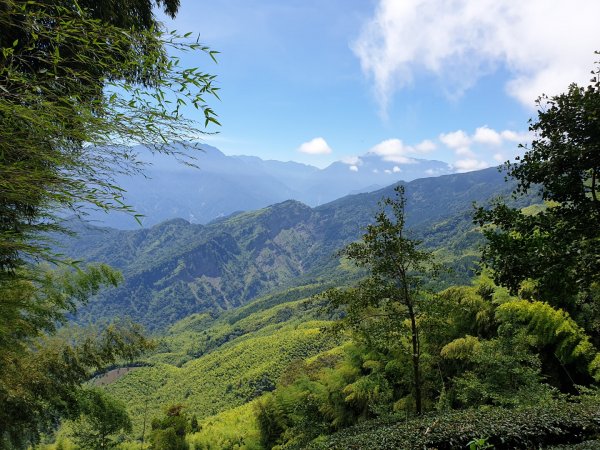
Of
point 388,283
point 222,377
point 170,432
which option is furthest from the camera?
point 222,377

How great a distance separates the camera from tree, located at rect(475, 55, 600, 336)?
5645mm

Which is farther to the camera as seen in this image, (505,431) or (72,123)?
(505,431)

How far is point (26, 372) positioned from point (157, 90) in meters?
7.28

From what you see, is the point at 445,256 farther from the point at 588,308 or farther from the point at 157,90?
the point at 157,90

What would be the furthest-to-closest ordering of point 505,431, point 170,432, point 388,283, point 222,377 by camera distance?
point 222,377 < point 170,432 < point 388,283 < point 505,431

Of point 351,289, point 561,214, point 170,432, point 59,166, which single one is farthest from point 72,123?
point 170,432

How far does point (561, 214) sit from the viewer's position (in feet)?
20.5

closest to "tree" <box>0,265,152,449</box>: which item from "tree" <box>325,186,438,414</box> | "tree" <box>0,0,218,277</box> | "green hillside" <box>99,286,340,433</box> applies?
"tree" <box>0,0,218,277</box>

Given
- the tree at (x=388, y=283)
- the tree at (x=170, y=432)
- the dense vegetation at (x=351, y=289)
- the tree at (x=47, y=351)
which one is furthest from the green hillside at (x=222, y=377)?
the tree at (x=47, y=351)

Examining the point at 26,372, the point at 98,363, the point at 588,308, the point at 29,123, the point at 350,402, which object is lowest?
the point at 350,402

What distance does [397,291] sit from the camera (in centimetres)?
1014

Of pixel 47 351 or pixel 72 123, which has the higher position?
pixel 72 123

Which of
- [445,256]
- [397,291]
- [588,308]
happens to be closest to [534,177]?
[397,291]

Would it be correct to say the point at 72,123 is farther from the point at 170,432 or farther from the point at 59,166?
the point at 170,432
